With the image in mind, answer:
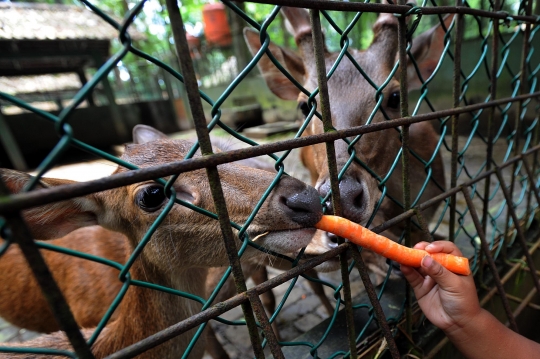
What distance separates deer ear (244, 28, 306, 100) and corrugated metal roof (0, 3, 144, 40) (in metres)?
9.63

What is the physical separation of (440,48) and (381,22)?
2.64 ft

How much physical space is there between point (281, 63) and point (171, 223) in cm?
239

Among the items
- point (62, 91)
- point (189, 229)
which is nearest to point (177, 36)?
point (189, 229)

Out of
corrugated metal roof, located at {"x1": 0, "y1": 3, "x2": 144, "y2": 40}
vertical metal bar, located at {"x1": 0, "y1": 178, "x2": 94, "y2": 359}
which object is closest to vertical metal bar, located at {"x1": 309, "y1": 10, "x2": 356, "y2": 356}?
vertical metal bar, located at {"x1": 0, "y1": 178, "x2": 94, "y2": 359}

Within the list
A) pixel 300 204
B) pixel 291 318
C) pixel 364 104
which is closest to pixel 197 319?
pixel 300 204

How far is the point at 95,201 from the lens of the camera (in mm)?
1601

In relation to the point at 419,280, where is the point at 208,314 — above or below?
above

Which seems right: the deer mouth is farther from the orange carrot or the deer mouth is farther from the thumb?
the thumb

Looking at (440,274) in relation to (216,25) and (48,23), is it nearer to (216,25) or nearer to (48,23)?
(48,23)

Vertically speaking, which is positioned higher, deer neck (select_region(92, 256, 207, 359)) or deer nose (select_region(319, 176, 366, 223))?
deer nose (select_region(319, 176, 366, 223))

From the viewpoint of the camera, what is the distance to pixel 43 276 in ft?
2.35

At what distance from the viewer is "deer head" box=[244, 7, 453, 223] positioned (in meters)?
1.80

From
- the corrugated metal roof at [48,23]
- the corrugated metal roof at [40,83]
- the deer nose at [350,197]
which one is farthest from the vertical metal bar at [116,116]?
the deer nose at [350,197]

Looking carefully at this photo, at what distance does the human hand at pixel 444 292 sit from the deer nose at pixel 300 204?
0.58 metres
